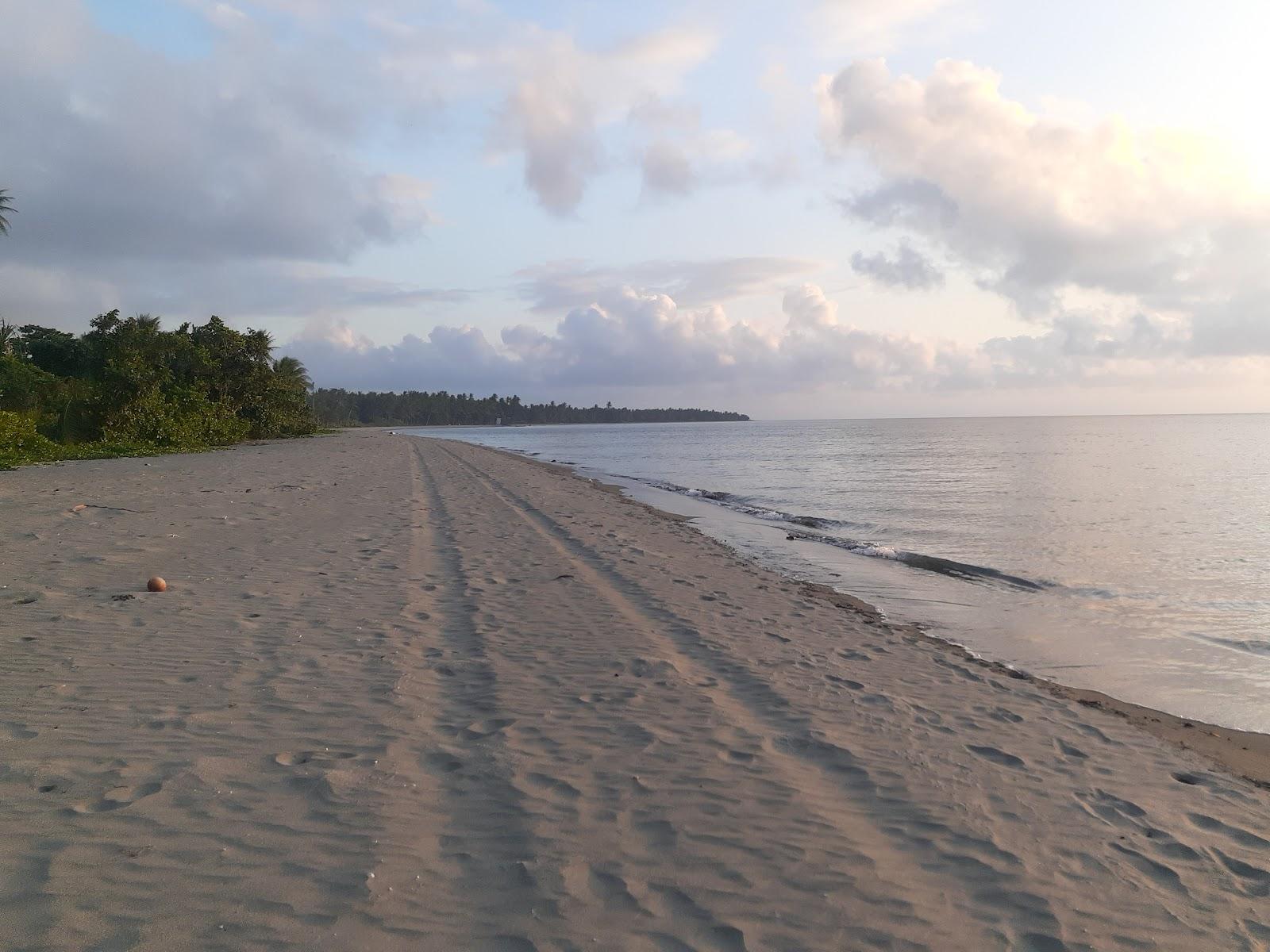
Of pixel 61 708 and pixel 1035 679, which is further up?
pixel 61 708

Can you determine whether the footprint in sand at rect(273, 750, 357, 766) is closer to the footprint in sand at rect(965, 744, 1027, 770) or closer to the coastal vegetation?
the footprint in sand at rect(965, 744, 1027, 770)

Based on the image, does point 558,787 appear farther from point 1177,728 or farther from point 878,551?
point 878,551

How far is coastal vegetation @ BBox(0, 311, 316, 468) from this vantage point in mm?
29656

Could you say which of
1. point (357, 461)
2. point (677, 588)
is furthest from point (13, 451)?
point (677, 588)

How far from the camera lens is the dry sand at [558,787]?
306cm

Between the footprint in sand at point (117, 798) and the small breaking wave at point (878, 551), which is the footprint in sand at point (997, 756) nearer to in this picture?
the footprint in sand at point (117, 798)

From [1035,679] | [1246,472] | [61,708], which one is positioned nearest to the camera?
[61,708]

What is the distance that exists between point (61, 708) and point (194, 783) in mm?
1636

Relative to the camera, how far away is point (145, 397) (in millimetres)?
32281

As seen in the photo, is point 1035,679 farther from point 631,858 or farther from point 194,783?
point 194,783

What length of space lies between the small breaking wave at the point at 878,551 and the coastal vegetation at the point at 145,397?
907 inches

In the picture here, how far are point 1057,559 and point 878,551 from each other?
3591mm

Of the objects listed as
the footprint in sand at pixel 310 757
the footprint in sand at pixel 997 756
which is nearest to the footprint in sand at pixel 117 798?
the footprint in sand at pixel 310 757

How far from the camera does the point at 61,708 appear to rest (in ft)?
15.8
